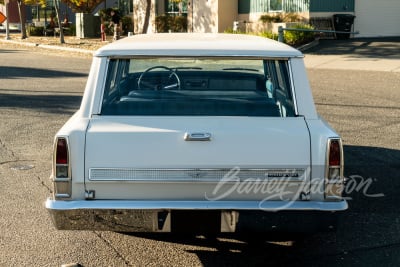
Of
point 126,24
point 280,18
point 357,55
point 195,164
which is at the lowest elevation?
point 357,55

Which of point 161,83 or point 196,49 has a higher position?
point 196,49

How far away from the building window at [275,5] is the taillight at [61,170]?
88.5 feet

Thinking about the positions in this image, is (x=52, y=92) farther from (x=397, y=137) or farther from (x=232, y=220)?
(x=232, y=220)

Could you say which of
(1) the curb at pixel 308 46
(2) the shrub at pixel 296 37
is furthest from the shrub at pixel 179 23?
(2) the shrub at pixel 296 37

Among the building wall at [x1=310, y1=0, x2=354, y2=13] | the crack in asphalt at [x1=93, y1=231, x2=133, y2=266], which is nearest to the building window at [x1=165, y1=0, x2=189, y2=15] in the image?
the building wall at [x1=310, y1=0, x2=354, y2=13]

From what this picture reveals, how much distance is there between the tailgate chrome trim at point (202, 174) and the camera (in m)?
4.30

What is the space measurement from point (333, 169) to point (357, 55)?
64.7 ft

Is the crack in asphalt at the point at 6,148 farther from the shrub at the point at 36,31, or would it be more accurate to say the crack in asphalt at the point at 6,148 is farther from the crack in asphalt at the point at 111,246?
the shrub at the point at 36,31

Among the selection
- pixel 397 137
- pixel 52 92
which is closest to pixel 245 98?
pixel 397 137

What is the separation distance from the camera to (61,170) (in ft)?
14.2

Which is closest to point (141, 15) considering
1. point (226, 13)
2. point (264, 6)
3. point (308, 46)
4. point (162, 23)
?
point (162, 23)

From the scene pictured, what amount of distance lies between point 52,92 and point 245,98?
10012 millimetres

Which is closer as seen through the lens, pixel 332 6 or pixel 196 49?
pixel 196 49

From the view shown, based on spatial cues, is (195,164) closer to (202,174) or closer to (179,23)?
(202,174)
